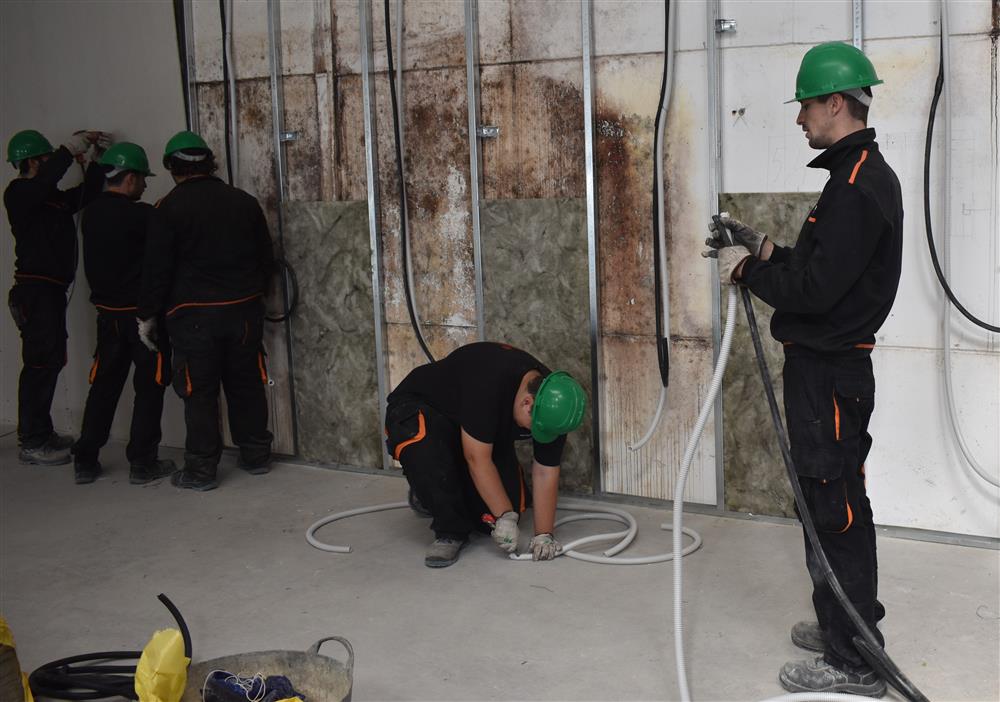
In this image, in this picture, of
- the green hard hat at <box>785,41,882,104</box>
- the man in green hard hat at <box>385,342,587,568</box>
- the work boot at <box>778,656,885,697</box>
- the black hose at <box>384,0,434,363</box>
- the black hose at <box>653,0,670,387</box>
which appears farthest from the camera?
the black hose at <box>384,0,434,363</box>

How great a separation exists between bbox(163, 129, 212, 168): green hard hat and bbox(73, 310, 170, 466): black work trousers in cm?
77

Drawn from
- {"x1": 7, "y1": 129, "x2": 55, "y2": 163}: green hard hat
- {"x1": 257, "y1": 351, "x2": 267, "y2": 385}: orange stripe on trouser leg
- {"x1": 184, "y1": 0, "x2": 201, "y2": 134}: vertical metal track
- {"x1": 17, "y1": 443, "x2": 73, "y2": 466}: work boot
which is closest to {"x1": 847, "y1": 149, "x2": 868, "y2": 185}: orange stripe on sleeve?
{"x1": 257, "y1": 351, "x2": 267, "y2": 385}: orange stripe on trouser leg

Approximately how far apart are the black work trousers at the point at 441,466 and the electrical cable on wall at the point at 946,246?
1.51 metres

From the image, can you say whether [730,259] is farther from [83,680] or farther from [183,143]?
[183,143]

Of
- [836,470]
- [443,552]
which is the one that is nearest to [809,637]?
[836,470]

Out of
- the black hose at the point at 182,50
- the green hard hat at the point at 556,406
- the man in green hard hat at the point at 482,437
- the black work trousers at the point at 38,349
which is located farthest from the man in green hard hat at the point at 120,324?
the green hard hat at the point at 556,406

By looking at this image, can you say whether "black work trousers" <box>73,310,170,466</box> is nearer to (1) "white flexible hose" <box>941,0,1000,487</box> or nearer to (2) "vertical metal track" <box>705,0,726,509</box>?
(2) "vertical metal track" <box>705,0,726,509</box>

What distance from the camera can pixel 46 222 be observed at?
517cm

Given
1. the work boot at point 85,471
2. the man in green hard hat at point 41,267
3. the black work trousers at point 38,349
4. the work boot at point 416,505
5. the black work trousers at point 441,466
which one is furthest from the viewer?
the black work trousers at point 38,349

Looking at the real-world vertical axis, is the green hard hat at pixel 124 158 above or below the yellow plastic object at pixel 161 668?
above

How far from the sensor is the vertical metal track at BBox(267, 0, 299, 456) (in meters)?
4.80

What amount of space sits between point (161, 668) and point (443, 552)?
149cm

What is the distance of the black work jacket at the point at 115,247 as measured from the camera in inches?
191

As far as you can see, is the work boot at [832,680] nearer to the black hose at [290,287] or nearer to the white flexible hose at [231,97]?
the black hose at [290,287]
